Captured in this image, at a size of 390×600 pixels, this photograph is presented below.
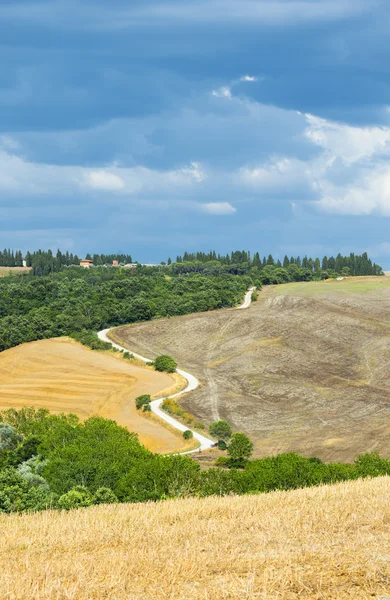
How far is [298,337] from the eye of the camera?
470 ft

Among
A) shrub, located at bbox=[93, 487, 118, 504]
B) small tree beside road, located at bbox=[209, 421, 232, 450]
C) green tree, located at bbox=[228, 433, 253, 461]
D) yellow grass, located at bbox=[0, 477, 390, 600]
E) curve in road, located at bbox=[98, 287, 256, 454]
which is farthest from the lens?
curve in road, located at bbox=[98, 287, 256, 454]

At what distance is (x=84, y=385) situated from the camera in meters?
114

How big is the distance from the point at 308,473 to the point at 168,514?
2297 centimetres

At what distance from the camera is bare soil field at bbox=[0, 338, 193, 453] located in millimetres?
92244

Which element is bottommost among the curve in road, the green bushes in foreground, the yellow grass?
the curve in road

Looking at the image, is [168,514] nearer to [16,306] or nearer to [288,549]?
[288,549]

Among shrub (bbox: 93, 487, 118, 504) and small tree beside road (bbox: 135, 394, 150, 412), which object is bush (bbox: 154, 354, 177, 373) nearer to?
small tree beside road (bbox: 135, 394, 150, 412)

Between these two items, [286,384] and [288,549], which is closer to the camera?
[288,549]

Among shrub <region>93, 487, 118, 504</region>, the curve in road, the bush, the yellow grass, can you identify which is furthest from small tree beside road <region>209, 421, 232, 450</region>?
the yellow grass

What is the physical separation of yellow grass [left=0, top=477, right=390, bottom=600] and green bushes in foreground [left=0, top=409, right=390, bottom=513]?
39.7ft

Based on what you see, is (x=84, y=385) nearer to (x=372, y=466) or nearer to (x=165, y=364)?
(x=165, y=364)

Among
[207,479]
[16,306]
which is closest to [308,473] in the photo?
[207,479]

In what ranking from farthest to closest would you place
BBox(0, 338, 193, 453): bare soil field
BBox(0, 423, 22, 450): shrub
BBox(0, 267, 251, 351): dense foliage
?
BBox(0, 267, 251, 351): dense foliage → BBox(0, 338, 193, 453): bare soil field → BBox(0, 423, 22, 450): shrub

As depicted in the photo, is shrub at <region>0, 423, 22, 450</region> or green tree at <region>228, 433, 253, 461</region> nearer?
green tree at <region>228, 433, 253, 461</region>
